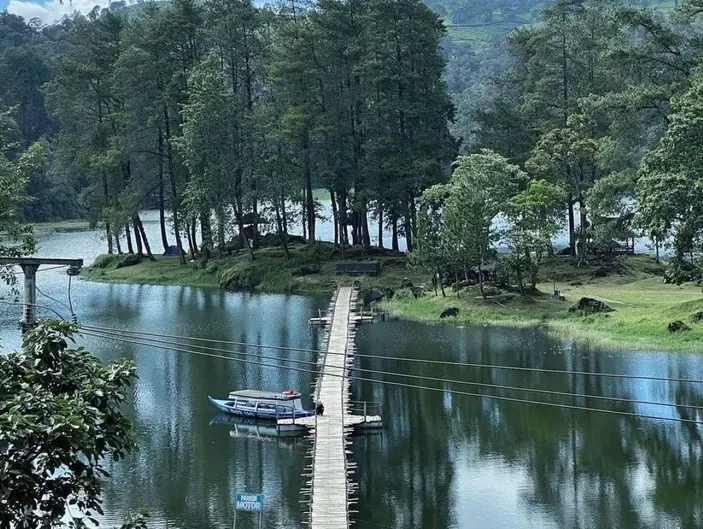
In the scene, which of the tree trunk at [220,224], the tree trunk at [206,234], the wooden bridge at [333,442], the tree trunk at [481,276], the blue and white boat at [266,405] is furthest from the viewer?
the tree trunk at [206,234]

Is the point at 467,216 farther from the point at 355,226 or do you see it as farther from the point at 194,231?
the point at 194,231

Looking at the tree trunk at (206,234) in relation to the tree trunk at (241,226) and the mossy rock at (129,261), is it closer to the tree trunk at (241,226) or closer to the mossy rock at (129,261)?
the tree trunk at (241,226)

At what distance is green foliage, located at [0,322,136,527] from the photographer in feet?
33.3

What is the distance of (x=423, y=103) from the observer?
6625 cm

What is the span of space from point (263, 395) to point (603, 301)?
23.2 meters

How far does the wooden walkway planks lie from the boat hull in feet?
3.12

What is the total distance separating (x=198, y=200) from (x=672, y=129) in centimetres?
3428

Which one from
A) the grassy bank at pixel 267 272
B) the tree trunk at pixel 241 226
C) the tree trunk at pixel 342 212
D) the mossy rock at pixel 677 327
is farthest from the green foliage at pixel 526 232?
the tree trunk at pixel 241 226

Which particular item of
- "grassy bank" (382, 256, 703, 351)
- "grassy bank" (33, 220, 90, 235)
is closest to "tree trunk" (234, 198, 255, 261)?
"grassy bank" (382, 256, 703, 351)

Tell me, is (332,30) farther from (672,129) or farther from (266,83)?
(672,129)

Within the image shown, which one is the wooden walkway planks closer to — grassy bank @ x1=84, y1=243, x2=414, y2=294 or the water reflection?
the water reflection

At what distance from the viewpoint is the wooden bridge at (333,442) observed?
2420cm

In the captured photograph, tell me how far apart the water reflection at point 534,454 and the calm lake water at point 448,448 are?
6 cm

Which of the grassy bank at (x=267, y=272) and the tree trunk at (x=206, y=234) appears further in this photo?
the tree trunk at (x=206, y=234)
